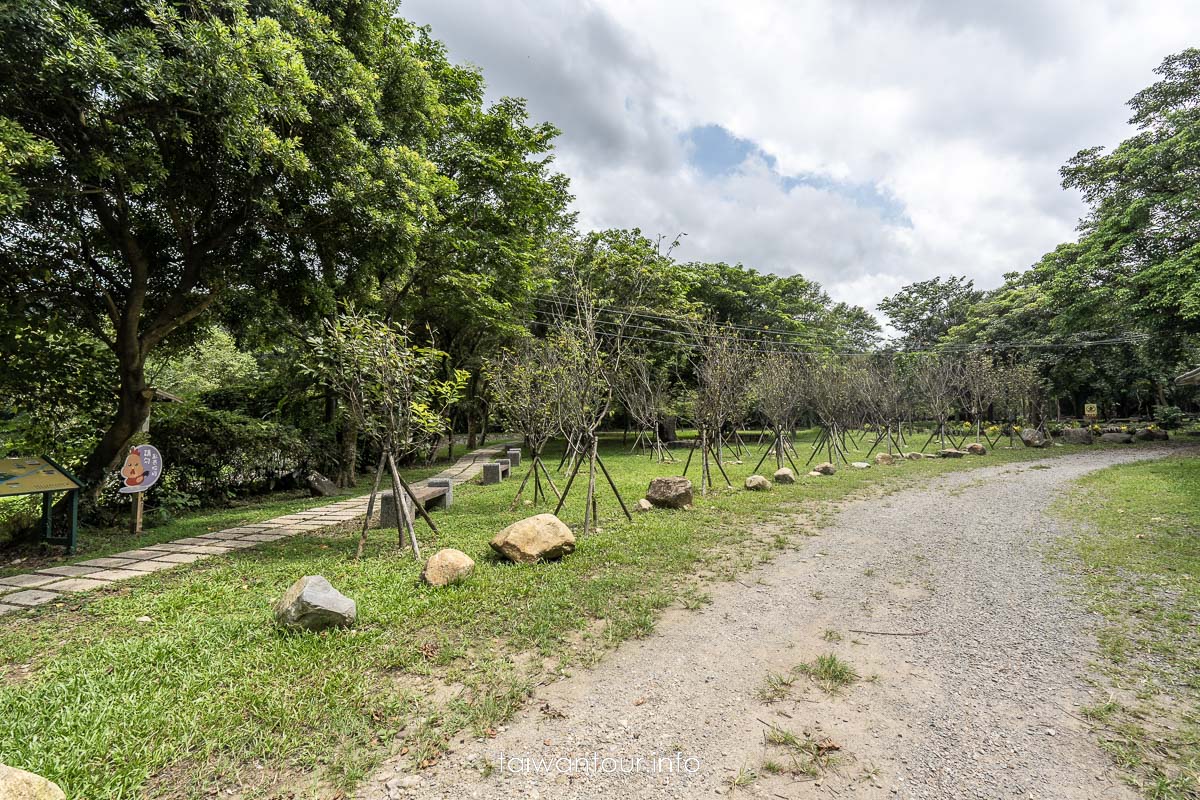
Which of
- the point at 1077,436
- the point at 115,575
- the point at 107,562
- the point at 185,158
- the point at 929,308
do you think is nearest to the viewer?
the point at 115,575

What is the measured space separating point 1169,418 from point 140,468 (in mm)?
33951

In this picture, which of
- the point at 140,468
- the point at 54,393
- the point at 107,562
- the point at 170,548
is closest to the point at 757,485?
the point at 170,548

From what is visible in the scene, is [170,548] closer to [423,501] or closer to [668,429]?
[423,501]

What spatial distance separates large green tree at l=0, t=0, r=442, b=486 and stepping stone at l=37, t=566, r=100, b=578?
2.35m

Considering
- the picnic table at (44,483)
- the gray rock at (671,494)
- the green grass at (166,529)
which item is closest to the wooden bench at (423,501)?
the green grass at (166,529)

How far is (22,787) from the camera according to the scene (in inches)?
63.1

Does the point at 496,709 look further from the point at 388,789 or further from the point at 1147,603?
the point at 1147,603

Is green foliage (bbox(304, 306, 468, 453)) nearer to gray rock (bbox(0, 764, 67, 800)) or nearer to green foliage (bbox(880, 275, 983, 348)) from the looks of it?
gray rock (bbox(0, 764, 67, 800))

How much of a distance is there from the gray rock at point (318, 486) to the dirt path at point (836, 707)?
869 cm

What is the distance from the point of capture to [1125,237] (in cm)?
1608

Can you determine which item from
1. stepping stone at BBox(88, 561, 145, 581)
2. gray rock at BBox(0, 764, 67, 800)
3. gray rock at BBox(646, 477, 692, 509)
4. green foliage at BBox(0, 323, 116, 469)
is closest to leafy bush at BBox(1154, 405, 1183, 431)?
gray rock at BBox(646, 477, 692, 509)

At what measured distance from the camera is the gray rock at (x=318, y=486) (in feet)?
32.3

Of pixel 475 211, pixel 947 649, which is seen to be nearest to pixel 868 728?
pixel 947 649

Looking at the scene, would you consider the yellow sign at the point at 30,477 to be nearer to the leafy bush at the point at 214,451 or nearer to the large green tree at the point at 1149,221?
the leafy bush at the point at 214,451
